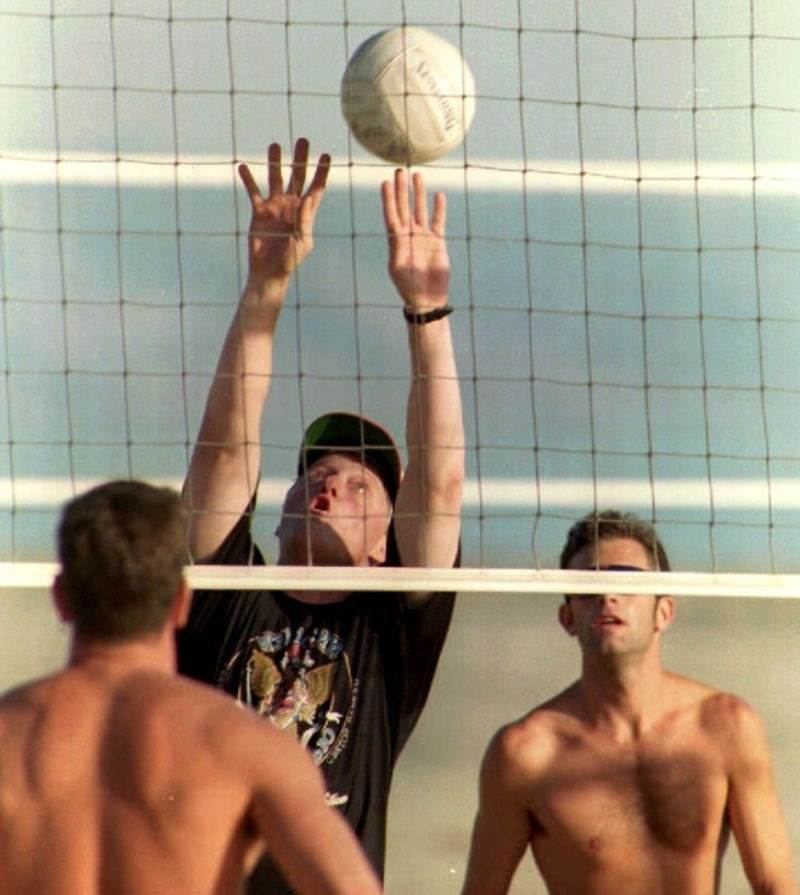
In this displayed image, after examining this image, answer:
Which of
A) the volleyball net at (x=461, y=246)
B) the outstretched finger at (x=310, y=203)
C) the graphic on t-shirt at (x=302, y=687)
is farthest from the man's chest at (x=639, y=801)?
the volleyball net at (x=461, y=246)

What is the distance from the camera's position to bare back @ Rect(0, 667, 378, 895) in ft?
8.43

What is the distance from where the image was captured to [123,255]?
23.9 feet

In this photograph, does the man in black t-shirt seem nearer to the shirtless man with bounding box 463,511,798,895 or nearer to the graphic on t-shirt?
the graphic on t-shirt

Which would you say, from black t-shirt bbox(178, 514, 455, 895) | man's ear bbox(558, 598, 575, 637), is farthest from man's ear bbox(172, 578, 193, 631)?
man's ear bbox(558, 598, 575, 637)

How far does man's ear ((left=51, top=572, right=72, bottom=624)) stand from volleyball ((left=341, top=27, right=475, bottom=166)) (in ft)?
7.00

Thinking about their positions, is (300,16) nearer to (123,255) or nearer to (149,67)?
(149,67)

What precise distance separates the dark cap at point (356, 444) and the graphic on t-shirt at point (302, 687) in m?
0.49

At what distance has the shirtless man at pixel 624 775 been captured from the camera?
13.3 feet

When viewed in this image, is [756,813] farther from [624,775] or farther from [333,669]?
[333,669]

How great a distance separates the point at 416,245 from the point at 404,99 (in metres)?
0.43

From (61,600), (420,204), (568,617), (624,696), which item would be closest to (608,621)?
(568,617)

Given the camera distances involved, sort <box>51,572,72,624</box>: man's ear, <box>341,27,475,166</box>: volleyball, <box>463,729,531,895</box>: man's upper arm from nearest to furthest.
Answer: <box>51,572,72,624</box>: man's ear < <box>463,729,531,895</box>: man's upper arm < <box>341,27,475,166</box>: volleyball

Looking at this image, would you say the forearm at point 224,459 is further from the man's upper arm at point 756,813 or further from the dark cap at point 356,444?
the man's upper arm at point 756,813

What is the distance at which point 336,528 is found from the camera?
4113mm
